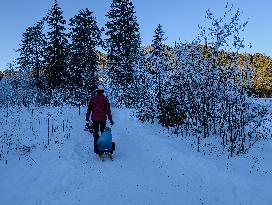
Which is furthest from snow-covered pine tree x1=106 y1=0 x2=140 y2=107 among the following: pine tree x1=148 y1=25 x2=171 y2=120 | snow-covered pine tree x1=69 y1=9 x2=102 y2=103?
pine tree x1=148 y1=25 x2=171 y2=120

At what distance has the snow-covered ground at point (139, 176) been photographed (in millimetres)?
8125

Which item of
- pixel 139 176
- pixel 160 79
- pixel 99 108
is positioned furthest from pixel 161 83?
pixel 139 176

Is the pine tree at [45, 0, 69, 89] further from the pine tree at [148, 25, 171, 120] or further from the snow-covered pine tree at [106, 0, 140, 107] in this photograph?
the pine tree at [148, 25, 171, 120]

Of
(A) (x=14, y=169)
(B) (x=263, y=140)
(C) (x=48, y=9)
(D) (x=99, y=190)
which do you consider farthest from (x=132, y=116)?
(C) (x=48, y=9)

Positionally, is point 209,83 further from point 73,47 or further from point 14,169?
point 73,47

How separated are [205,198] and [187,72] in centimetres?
683

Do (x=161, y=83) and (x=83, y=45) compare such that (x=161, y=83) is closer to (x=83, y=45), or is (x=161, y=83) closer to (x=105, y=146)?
(x=105, y=146)

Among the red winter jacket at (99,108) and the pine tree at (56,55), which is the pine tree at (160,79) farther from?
the pine tree at (56,55)

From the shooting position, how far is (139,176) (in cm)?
973

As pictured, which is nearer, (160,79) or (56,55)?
(160,79)

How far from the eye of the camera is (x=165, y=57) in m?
18.6

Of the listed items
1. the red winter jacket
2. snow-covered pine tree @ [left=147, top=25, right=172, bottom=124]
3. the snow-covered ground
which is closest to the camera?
the snow-covered ground

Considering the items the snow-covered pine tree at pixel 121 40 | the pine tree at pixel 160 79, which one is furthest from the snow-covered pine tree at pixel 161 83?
the snow-covered pine tree at pixel 121 40

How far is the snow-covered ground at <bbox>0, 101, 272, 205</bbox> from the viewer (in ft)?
26.7
